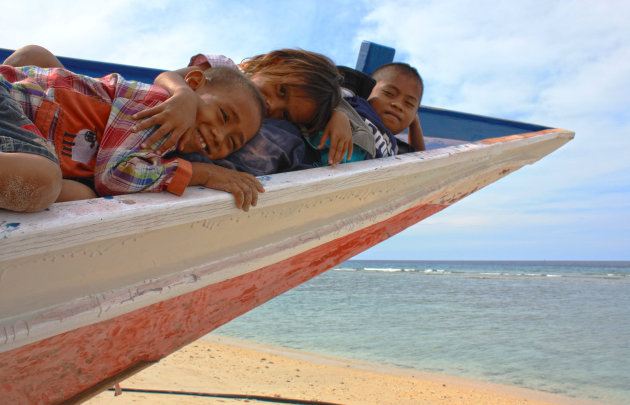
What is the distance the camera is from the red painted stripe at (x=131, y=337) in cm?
91

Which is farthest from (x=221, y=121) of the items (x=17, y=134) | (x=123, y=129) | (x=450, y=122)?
(x=450, y=122)

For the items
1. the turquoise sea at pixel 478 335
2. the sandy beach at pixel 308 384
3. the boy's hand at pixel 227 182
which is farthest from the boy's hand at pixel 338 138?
the turquoise sea at pixel 478 335

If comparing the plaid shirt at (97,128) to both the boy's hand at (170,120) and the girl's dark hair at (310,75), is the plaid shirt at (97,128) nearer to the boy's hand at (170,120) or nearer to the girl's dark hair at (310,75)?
the boy's hand at (170,120)

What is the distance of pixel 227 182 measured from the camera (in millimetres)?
1050

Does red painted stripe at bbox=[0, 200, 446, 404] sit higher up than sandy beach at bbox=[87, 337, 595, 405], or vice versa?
red painted stripe at bbox=[0, 200, 446, 404]

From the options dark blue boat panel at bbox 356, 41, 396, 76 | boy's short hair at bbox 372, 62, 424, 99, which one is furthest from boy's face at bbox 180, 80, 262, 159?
dark blue boat panel at bbox 356, 41, 396, 76

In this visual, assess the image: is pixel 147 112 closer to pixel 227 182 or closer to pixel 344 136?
pixel 227 182

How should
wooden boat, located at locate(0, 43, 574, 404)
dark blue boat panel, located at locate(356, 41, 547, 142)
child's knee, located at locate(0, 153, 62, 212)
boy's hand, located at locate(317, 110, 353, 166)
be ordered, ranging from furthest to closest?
dark blue boat panel, located at locate(356, 41, 547, 142), boy's hand, located at locate(317, 110, 353, 166), wooden boat, located at locate(0, 43, 574, 404), child's knee, located at locate(0, 153, 62, 212)

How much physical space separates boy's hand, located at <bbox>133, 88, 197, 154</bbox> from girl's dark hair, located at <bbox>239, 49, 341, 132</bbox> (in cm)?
49

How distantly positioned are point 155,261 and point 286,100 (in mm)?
743

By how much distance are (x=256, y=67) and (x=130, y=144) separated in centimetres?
79

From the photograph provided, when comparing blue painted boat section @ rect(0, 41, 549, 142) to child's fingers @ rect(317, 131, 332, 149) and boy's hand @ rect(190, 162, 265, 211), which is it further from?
boy's hand @ rect(190, 162, 265, 211)

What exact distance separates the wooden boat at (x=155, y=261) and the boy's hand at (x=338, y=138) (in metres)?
0.06

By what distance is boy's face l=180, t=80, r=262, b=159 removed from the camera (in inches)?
45.3
